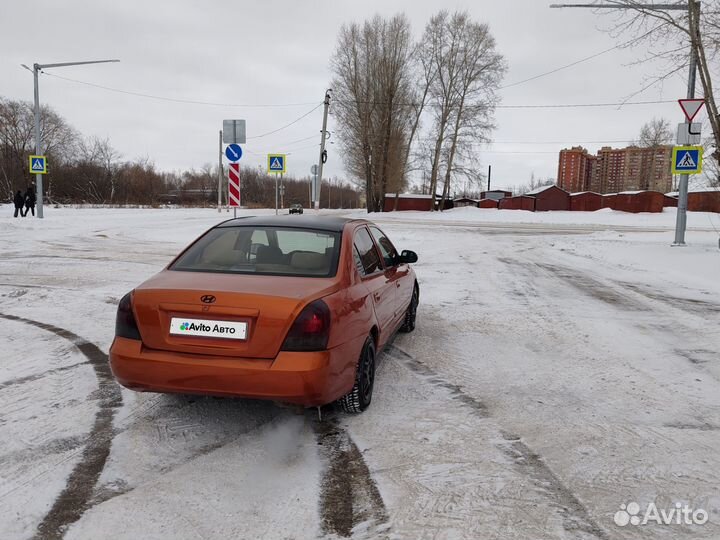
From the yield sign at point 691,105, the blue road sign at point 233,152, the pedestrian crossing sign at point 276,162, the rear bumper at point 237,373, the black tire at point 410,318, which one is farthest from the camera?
the pedestrian crossing sign at point 276,162

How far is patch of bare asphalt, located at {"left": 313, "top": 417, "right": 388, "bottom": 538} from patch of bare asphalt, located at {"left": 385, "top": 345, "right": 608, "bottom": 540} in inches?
36.0

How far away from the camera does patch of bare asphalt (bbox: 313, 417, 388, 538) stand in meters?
2.57

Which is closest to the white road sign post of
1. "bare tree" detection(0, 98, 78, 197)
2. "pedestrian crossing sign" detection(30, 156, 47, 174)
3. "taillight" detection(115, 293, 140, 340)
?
"taillight" detection(115, 293, 140, 340)

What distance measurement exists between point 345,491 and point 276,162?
685 inches

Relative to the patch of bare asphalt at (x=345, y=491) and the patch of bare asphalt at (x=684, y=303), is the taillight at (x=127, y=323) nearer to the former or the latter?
the patch of bare asphalt at (x=345, y=491)

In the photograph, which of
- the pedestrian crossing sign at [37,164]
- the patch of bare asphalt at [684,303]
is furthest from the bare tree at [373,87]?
the patch of bare asphalt at [684,303]

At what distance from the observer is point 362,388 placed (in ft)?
12.5

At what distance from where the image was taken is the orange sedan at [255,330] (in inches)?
125

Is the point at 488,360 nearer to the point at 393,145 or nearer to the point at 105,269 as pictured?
the point at 105,269

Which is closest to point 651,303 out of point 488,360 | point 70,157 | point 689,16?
point 488,360

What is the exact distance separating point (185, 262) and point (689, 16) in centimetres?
1507

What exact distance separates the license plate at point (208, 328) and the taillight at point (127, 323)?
1.00 ft

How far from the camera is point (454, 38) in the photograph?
145ft

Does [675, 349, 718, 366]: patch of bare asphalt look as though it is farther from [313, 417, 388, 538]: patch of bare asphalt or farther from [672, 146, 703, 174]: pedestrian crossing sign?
[672, 146, 703, 174]: pedestrian crossing sign
